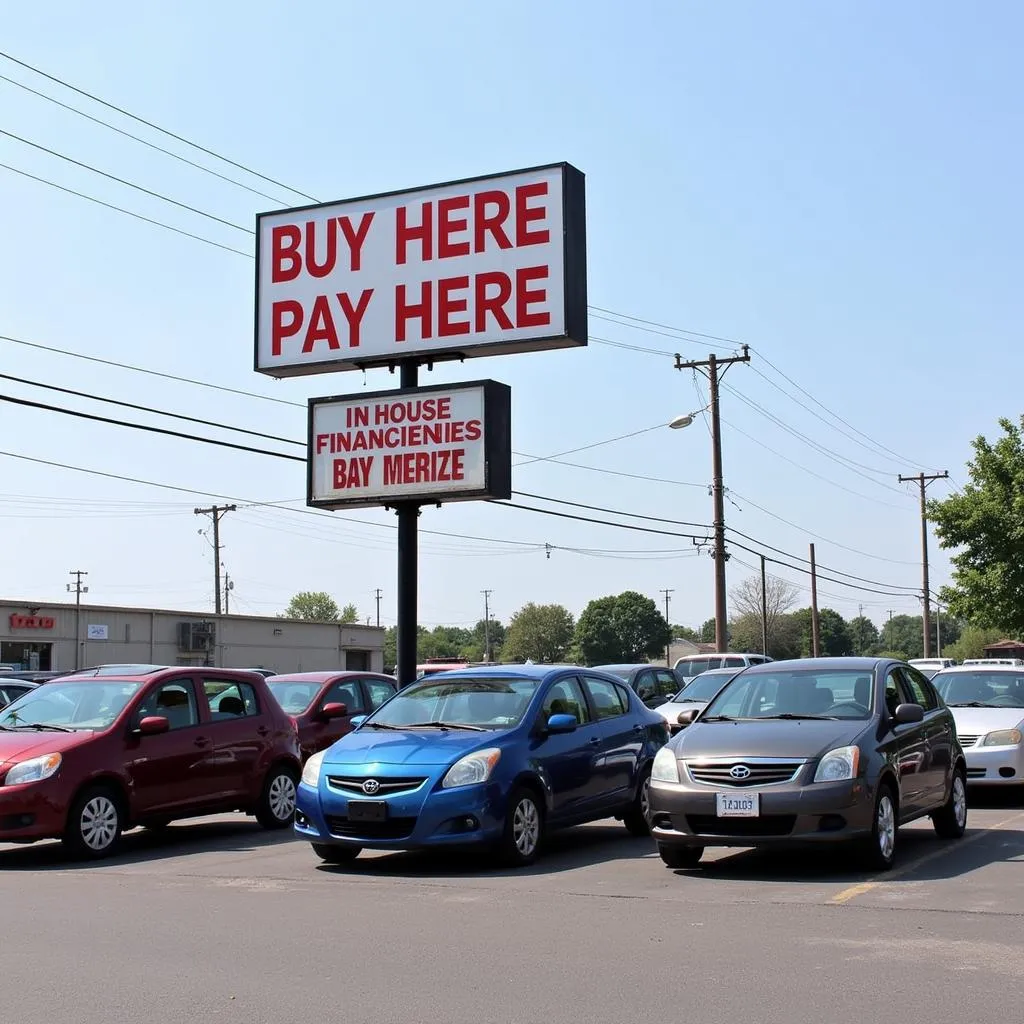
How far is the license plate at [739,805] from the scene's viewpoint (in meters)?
9.96

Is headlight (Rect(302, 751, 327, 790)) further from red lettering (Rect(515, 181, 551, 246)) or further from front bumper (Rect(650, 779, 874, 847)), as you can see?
red lettering (Rect(515, 181, 551, 246))

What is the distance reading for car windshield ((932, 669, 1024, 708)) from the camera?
1688 cm

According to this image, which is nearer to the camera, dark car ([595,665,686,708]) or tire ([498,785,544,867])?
tire ([498,785,544,867])

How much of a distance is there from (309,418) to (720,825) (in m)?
11.1

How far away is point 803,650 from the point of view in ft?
426

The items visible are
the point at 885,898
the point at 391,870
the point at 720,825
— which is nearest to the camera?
the point at 885,898

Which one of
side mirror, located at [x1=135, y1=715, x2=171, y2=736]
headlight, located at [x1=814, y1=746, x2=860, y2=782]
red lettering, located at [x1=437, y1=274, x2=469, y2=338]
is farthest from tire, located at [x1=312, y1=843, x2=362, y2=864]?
red lettering, located at [x1=437, y1=274, x2=469, y2=338]

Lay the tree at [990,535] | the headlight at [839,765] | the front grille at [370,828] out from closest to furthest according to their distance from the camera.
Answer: the headlight at [839,765] < the front grille at [370,828] < the tree at [990,535]

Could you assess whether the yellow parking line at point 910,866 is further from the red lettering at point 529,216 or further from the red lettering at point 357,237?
the red lettering at point 357,237

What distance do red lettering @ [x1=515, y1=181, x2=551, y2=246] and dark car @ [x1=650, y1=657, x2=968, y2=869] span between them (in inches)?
343

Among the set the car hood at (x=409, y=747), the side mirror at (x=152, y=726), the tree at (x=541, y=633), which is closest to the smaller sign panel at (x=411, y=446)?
the side mirror at (x=152, y=726)

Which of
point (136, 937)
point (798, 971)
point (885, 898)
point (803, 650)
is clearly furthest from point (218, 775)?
point (803, 650)

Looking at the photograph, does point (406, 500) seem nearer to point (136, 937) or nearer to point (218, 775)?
point (218, 775)

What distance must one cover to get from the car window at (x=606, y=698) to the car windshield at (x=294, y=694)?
17.3 ft
